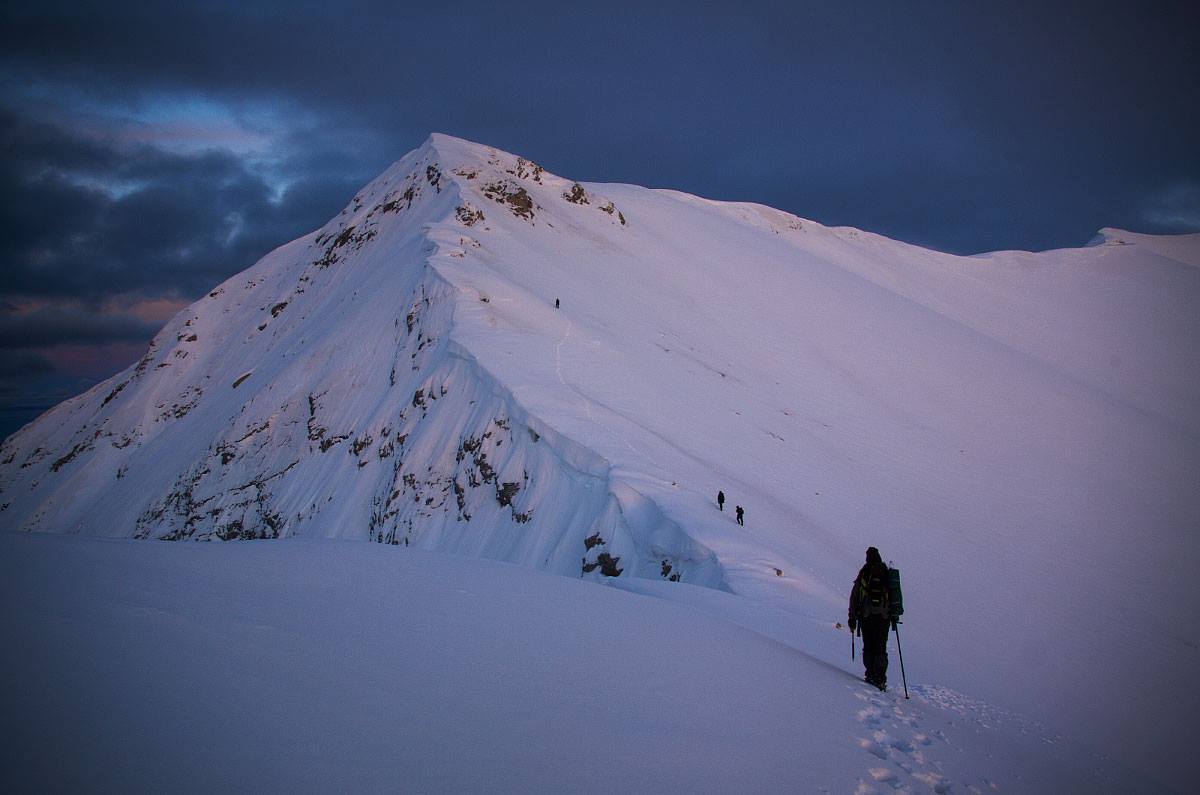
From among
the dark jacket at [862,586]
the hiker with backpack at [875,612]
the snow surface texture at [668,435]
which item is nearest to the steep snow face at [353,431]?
the snow surface texture at [668,435]

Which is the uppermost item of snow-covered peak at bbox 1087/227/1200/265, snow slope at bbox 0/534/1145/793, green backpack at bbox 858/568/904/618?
snow-covered peak at bbox 1087/227/1200/265

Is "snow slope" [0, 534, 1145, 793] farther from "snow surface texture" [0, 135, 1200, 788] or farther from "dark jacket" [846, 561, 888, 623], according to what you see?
"snow surface texture" [0, 135, 1200, 788]

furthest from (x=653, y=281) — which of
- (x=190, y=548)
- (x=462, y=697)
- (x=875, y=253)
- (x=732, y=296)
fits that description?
(x=875, y=253)

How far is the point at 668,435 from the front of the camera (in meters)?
23.0

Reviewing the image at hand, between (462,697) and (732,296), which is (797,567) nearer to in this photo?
(462,697)

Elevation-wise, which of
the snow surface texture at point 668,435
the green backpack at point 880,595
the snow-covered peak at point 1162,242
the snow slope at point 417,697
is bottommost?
the snow slope at point 417,697

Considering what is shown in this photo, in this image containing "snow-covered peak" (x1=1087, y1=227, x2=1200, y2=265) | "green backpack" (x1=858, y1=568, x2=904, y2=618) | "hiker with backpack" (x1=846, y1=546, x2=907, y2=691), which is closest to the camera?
"hiker with backpack" (x1=846, y1=546, x2=907, y2=691)

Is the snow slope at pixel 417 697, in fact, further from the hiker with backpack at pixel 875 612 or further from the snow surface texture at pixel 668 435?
the snow surface texture at pixel 668 435

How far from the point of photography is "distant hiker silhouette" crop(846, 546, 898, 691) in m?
8.15

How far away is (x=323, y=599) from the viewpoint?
6965 millimetres

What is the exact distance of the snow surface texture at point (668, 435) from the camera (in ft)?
55.3

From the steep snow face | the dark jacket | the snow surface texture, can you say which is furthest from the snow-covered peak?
the dark jacket

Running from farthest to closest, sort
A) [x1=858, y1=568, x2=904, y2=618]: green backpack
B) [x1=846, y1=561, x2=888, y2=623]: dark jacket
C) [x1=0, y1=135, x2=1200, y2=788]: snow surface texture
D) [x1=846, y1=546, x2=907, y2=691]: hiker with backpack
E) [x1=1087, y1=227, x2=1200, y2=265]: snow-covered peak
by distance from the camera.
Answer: [x1=1087, y1=227, x2=1200, y2=265]: snow-covered peak < [x1=0, y1=135, x2=1200, y2=788]: snow surface texture < [x1=846, y1=561, x2=888, y2=623]: dark jacket < [x1=858, y1=568, x2=904, y2=618]: green backpack < [x1=846, y1=546, x2=907, y2=691]: hiker with backpack

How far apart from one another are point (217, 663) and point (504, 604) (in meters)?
3.69
